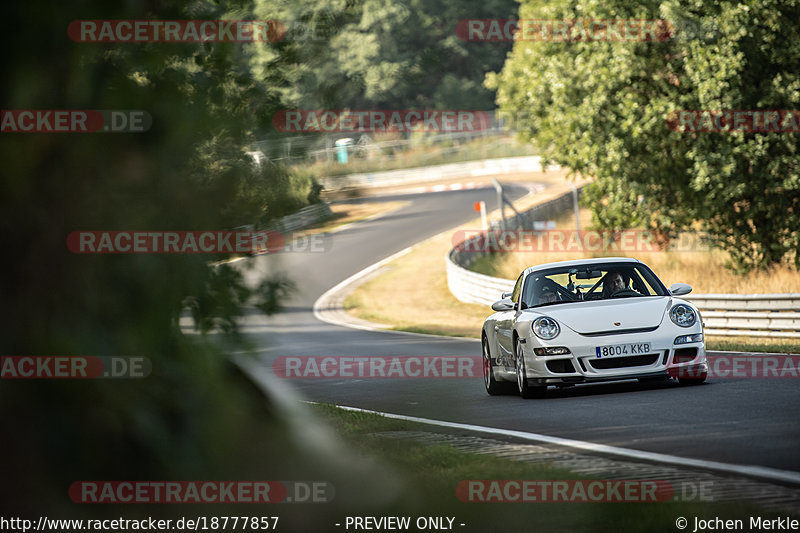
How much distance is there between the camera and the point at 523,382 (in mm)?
11789

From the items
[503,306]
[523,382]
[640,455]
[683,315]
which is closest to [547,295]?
[503,306]

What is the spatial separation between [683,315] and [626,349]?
30.6 inches

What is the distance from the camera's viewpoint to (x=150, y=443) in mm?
3066

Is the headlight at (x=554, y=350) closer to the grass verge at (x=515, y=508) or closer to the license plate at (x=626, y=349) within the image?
the license plate at (x=626, y=349)

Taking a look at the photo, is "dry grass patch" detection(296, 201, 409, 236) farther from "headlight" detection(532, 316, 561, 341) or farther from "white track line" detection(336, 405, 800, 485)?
"headlight" detection(532, 316, 561, 341)

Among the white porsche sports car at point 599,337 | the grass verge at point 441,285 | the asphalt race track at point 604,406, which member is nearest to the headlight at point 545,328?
the white porsche sports car at point 599,337

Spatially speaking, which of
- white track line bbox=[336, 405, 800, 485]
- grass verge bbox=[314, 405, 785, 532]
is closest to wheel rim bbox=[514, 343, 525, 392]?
white track line bbox=[336, 405, 800, 485]

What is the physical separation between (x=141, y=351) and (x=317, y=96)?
111 cm

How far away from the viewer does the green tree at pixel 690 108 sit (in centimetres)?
2481

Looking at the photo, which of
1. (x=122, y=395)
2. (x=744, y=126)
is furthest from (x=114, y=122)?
(x=744, y=126)

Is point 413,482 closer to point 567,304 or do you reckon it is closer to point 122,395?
point 122,395

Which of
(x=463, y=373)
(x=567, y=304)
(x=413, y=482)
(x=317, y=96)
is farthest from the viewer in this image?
(x=463, y=373)

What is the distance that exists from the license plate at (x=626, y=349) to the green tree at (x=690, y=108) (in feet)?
47.5

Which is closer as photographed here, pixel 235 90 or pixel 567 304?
pixel 235 90
